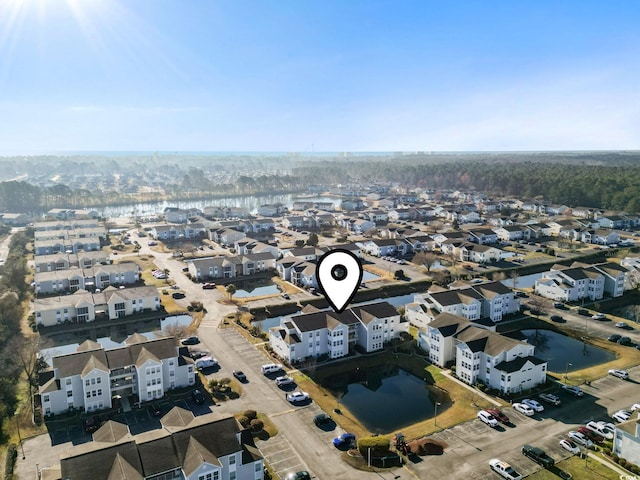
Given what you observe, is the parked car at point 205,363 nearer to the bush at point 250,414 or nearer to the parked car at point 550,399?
the bush at point 250,414

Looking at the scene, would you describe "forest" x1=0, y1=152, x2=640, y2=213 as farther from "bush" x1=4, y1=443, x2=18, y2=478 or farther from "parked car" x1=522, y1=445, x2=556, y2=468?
"bush" x1=4, y1=443, x2=18, y2=478

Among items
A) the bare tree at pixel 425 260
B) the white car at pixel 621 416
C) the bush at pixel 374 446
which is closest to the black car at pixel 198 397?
the bush at pixel 374 446

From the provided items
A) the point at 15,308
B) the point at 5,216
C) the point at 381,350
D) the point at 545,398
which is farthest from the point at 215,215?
the point at 545,398

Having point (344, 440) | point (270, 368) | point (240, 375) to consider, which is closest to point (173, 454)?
point (344, 440)

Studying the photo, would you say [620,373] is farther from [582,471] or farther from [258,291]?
[258,291]

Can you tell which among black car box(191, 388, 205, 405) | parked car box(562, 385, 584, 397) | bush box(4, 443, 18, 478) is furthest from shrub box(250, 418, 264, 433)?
parked car box(562, 385, 584, 397)
